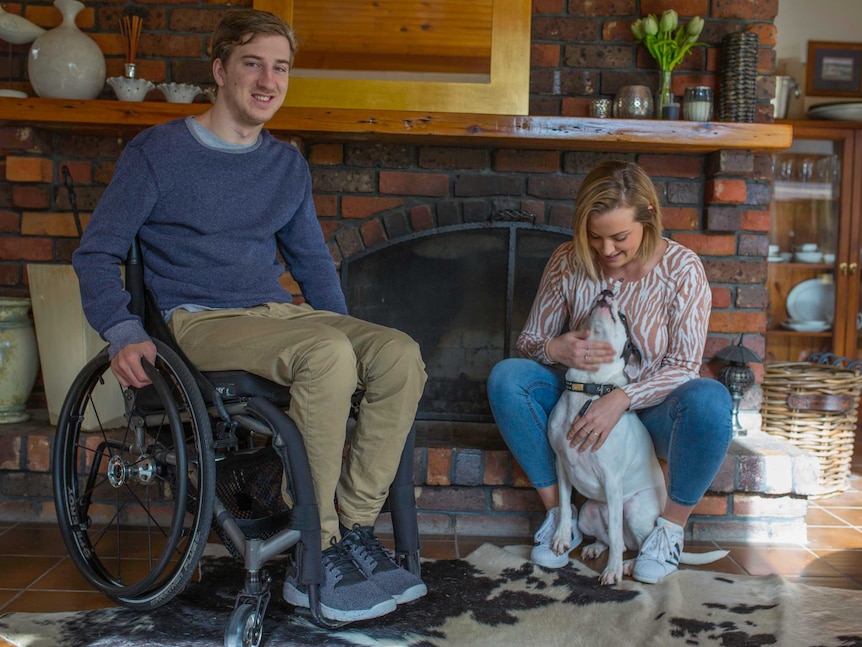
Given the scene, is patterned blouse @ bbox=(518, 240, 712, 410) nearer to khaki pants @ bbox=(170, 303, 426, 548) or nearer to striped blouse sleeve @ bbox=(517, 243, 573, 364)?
striped blouse sleeve @ bbox=(517, 243, 573, 364)

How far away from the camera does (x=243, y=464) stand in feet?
5.51

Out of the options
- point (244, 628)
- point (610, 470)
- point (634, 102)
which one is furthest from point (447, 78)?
point (244, 628)

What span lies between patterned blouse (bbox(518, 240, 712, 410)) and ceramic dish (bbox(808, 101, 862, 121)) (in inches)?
86.5

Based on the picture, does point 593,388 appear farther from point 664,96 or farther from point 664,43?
point 664,43

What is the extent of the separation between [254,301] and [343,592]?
23.3 inches

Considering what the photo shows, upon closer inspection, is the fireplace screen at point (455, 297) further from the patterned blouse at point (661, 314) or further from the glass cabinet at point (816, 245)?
the glass cabinet at point (816, 245)

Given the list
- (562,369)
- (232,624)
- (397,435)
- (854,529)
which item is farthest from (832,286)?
(232,624)

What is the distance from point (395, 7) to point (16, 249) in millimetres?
1309

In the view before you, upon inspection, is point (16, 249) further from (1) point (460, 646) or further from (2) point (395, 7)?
(1) point (460, 646)

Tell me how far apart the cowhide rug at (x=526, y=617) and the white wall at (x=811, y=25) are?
2.75 m

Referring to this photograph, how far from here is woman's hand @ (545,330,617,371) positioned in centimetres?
182

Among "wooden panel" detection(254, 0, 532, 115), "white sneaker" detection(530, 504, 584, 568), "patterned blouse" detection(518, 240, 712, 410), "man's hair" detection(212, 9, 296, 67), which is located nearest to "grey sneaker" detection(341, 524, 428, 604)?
"white sneaker" detection(530, 504, 584, 568)

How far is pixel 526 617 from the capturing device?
1639mm

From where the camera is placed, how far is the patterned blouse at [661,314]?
188cm
